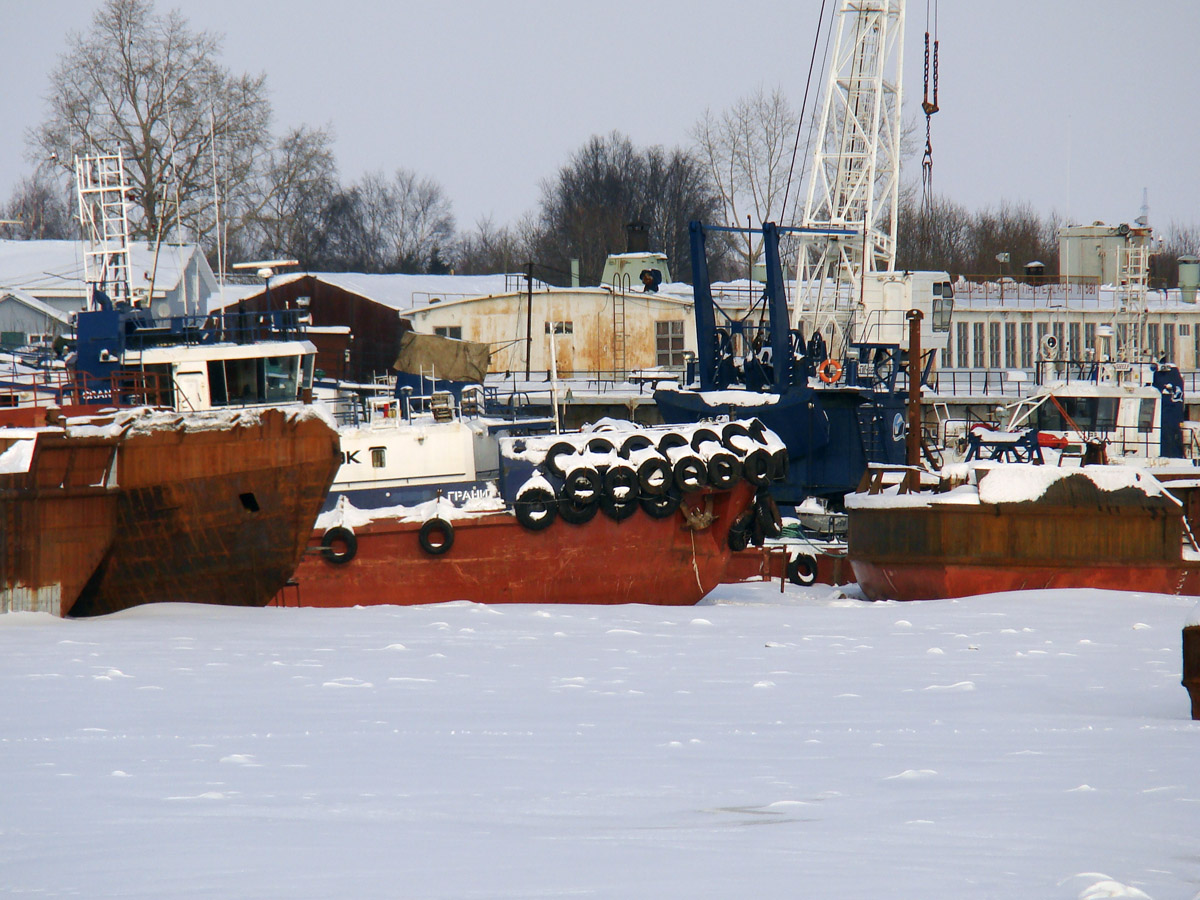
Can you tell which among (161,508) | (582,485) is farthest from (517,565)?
(161,508)

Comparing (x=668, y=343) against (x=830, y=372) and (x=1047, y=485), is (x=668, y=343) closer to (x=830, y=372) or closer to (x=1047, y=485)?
(x=830, y=372)

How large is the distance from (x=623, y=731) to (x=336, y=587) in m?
7.88

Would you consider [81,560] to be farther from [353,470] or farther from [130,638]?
[353,470]

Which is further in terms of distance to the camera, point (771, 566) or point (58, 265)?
point (58, 265)

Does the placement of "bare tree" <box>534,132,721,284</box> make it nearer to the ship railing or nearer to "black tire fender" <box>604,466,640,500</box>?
the ship railing

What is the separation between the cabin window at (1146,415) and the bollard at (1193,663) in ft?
43.4

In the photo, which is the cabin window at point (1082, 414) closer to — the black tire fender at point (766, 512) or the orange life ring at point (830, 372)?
the orange life ring at point (830, 372)

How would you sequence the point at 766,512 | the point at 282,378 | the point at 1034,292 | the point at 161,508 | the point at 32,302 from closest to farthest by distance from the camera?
the point at 161,508 → the point at 766,512 → the point at 282,378 → the point at 32,302 → the point at 1034,292

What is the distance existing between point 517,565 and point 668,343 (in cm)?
2255

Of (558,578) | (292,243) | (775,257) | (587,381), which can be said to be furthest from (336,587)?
(292,243)

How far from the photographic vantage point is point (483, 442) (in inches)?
591

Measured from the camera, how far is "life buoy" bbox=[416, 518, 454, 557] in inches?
532

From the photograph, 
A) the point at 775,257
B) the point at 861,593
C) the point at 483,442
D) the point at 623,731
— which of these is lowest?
the point at 861,593

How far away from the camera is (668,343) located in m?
35.6
